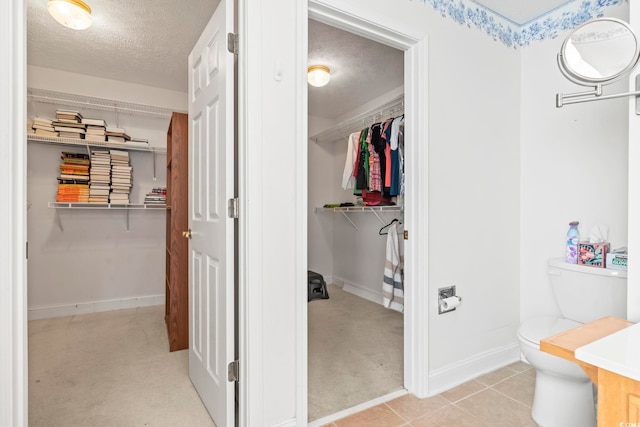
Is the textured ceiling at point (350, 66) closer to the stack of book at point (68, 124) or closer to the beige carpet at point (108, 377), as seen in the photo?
the stack of book at point (68, 124)

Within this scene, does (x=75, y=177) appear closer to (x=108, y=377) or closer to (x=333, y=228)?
(x=108, y=377)

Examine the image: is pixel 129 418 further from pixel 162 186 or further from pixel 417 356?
pixel 162 186

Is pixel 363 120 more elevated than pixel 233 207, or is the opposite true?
pixel 363 120

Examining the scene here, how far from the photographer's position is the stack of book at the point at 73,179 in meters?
2.93

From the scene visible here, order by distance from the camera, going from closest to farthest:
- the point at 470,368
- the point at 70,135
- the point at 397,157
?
A: the point at 470,368 → the point at 397,157 → the point at 70,135

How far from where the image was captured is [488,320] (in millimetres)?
2047

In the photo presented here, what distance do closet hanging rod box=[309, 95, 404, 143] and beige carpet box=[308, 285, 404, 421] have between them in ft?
6.46

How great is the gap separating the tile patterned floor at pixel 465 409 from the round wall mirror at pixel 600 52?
1556mm

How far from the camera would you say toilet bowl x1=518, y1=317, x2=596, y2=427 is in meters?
1.44

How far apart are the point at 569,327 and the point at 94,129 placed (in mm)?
3861

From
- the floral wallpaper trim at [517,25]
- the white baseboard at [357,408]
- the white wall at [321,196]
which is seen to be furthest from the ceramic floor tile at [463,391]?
the white wall at [321,196]

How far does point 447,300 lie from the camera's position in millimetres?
1840

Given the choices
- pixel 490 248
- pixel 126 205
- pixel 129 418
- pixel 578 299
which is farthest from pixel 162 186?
pixel 578 299

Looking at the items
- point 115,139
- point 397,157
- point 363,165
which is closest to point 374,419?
point 397,157
